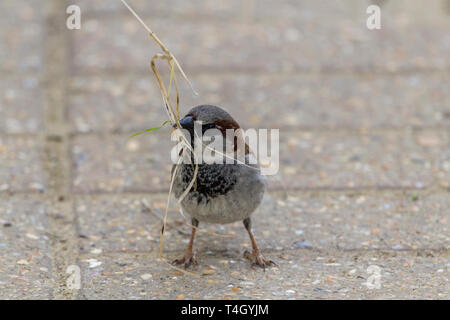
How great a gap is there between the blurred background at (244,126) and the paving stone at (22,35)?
2 cm

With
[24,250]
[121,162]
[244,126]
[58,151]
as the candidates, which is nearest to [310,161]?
[244,126]

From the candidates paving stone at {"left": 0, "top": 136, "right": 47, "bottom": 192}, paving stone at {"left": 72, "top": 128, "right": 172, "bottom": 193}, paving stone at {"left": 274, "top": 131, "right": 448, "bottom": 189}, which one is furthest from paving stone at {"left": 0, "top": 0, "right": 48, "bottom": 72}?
paving stone at {"left": 274, "top": 131, "right": 448, "bottom": 189}

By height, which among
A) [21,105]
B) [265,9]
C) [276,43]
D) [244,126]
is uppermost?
[265,9]

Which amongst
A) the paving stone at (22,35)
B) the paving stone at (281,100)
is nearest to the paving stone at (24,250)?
the paving stone at (281,100)

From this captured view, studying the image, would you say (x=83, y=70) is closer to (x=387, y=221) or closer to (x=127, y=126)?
(x=127, y=126)

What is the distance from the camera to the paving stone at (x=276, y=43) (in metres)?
5.44

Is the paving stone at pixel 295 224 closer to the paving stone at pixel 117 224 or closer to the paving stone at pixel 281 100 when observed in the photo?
the paving stone at pixel 117 224

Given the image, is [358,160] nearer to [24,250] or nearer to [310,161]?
[310,161]

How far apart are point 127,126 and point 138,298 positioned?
6.26 feet

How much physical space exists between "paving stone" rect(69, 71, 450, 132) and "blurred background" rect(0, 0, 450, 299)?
0.6 inches

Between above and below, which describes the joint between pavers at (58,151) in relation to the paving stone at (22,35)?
below

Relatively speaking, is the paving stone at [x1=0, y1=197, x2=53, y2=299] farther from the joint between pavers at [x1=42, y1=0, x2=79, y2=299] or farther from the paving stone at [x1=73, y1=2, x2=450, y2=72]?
the paving stone at [x1=73, y1=2, x2=450, y2=72]

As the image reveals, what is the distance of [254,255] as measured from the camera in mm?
3299

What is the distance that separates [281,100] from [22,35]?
221cm
